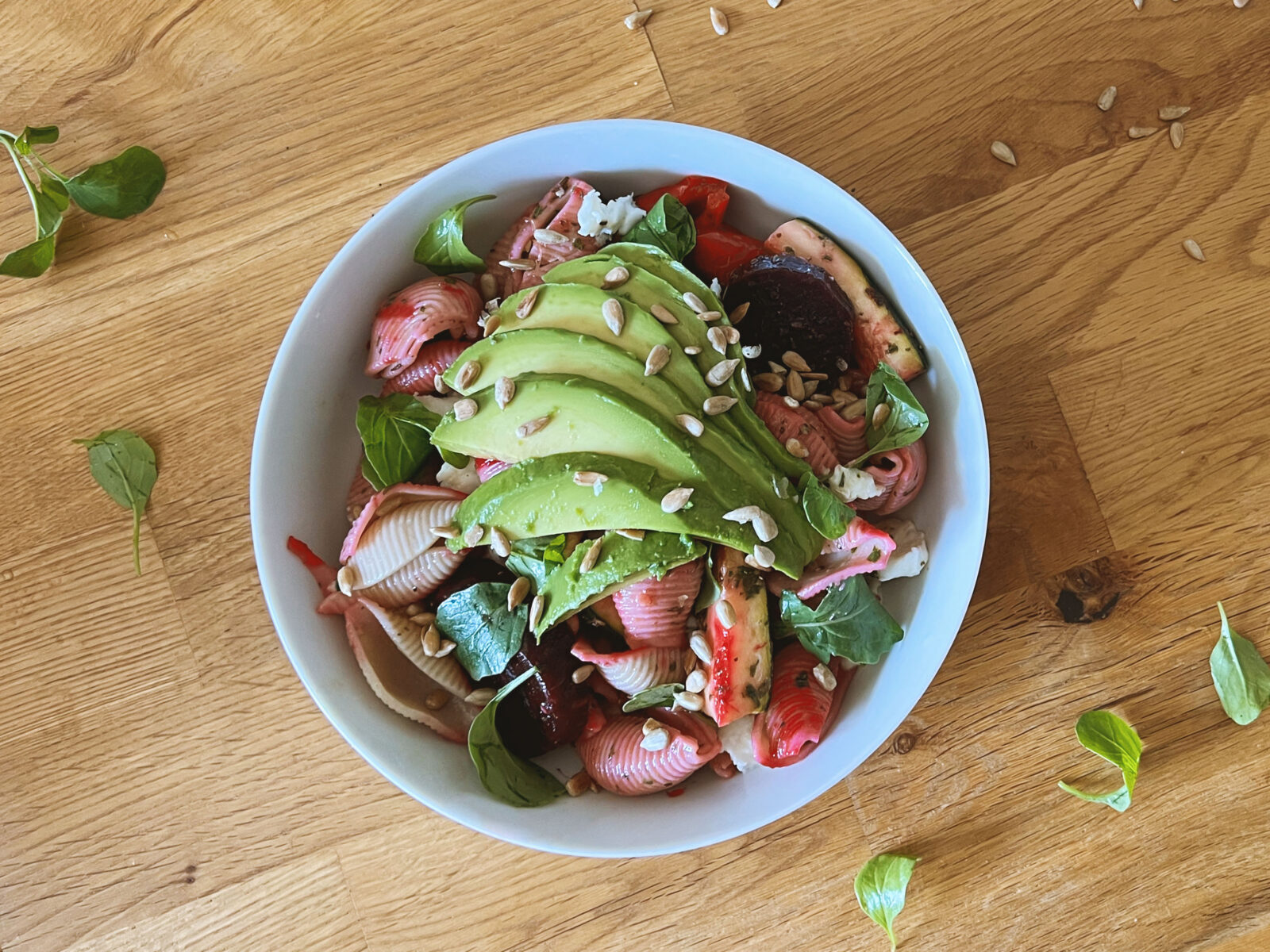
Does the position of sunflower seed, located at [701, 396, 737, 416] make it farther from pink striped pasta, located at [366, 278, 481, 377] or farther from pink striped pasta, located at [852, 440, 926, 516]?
pink striped pasta, located at [366, 278, 481, 377]

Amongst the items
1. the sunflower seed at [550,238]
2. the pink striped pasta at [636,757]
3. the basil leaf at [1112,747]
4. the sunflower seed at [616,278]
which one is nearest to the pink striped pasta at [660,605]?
the pink striped pasta at [636,757]

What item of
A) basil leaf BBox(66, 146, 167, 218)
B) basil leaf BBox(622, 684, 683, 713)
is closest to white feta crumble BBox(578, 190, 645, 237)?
basil leaf BBox(622, 684, 683, 713)

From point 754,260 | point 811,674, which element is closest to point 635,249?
point 754,260

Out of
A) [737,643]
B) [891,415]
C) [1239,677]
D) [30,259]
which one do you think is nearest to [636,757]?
[737,643]

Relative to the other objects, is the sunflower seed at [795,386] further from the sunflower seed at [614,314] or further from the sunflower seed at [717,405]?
the sunflower seed at [614,314]

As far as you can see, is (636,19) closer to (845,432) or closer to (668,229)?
(668,229)

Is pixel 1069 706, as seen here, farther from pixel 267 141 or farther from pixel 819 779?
pixel 267 141
